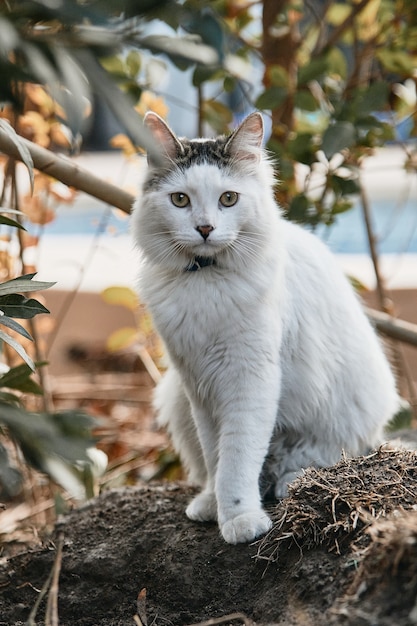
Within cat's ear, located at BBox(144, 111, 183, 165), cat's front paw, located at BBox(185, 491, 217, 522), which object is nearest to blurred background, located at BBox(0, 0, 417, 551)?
cat's ear, located at BBox(144, 111, 183, 165)

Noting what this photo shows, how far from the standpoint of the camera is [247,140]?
6.43ft

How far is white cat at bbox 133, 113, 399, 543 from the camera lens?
6.13 ft

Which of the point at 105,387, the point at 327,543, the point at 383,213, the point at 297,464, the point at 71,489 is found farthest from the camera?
the point at 383,213

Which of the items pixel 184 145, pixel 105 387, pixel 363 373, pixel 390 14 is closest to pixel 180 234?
pixel 184 145

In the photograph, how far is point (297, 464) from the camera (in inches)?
82.6

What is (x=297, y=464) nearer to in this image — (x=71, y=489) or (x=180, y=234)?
(x=180, y=234)

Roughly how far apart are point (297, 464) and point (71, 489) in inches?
47.7

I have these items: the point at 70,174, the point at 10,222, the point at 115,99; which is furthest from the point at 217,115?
the point at 115,99

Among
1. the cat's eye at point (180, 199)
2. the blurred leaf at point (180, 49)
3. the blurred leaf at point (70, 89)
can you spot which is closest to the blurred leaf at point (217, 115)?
the cat's eye at point (180, 199)

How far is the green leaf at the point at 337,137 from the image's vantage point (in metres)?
2.26

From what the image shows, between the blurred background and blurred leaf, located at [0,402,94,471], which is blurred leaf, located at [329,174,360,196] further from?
blurred leaf, located at [0,402,94,471]

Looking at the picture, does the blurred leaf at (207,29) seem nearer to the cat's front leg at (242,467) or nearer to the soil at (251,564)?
the soil at (251,564)

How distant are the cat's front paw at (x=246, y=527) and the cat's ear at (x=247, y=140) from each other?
2.93 feet

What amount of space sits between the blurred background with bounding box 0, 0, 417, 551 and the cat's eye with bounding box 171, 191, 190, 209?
0.85 feet
